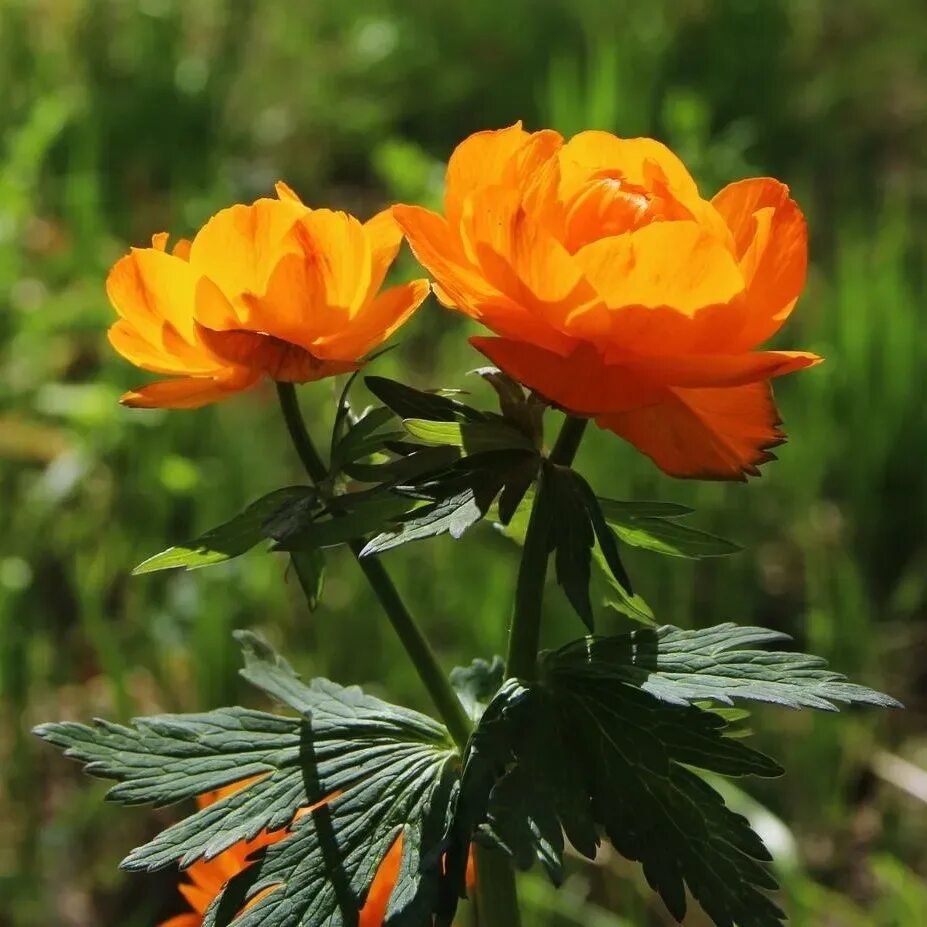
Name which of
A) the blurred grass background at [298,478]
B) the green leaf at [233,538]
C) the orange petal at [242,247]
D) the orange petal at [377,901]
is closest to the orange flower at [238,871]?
the orange petal at [377,901]

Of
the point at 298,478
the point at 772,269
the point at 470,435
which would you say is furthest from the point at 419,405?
the point at 298,478

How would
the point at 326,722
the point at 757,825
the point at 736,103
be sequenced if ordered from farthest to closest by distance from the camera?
the point at 736,103 < the point at 757,825 < the point at 326,722

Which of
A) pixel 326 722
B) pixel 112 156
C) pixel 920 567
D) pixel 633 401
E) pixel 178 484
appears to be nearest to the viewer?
pixel 633 401

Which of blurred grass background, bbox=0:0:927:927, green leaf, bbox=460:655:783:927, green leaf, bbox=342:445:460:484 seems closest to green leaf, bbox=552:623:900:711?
green leaf, bbox=460:655:783:927

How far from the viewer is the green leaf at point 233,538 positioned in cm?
50

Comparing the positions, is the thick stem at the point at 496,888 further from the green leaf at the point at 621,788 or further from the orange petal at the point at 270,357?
the orange petal at the point at 270,357

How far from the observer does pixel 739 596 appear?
150 centimetres

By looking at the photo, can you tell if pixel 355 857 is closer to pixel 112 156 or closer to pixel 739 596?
pixel 739 596

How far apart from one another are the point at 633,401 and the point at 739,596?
1102 mm

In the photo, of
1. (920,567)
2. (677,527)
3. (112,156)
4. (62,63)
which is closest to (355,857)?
(677,527)

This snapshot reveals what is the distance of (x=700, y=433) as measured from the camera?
18.6 inches

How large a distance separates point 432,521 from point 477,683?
0.66 feet

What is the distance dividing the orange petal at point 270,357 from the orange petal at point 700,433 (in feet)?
0.37

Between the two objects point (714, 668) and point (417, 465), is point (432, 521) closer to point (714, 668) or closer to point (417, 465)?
point (417, 465)
